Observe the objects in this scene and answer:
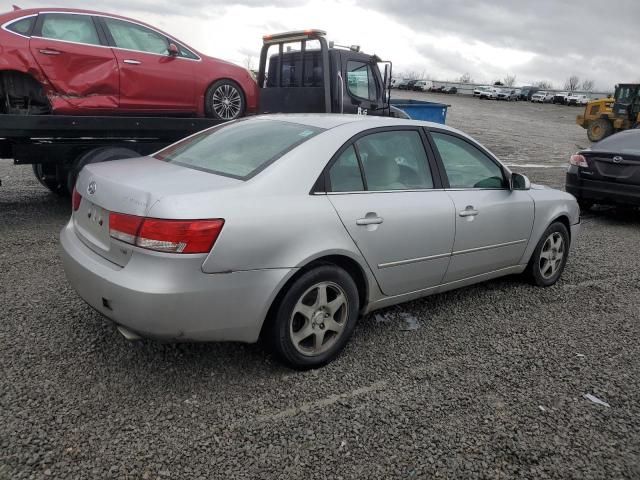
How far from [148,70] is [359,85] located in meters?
3.25

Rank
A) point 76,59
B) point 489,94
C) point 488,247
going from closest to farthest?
point 488,247, point 76,59, point 489,94

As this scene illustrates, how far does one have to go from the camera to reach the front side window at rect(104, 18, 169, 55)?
6543 mm

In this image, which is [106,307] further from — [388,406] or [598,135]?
[598,135]

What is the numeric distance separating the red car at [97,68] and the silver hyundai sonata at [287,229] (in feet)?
10.0

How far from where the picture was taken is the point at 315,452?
258 cm

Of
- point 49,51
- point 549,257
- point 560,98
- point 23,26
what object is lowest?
point 549,257

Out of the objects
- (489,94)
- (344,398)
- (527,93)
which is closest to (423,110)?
(344,398)

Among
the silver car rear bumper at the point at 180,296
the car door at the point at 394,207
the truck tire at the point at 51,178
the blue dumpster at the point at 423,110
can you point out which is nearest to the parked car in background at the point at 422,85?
the blue dumpster at the point at 423,110

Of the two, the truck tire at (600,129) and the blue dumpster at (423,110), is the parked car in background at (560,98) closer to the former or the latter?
the truck tire at (600,129)

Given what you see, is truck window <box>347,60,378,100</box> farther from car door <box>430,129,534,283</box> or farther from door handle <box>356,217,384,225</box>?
door handle <box>356,217,384,225</box>

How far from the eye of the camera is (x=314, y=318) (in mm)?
3203

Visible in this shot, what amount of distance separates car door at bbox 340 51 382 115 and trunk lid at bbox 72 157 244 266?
5.32 meters

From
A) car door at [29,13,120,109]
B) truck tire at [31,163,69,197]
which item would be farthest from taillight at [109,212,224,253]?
truck tire at [31,163,69,197]

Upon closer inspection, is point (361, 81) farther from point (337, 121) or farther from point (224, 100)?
point (337, 121)
